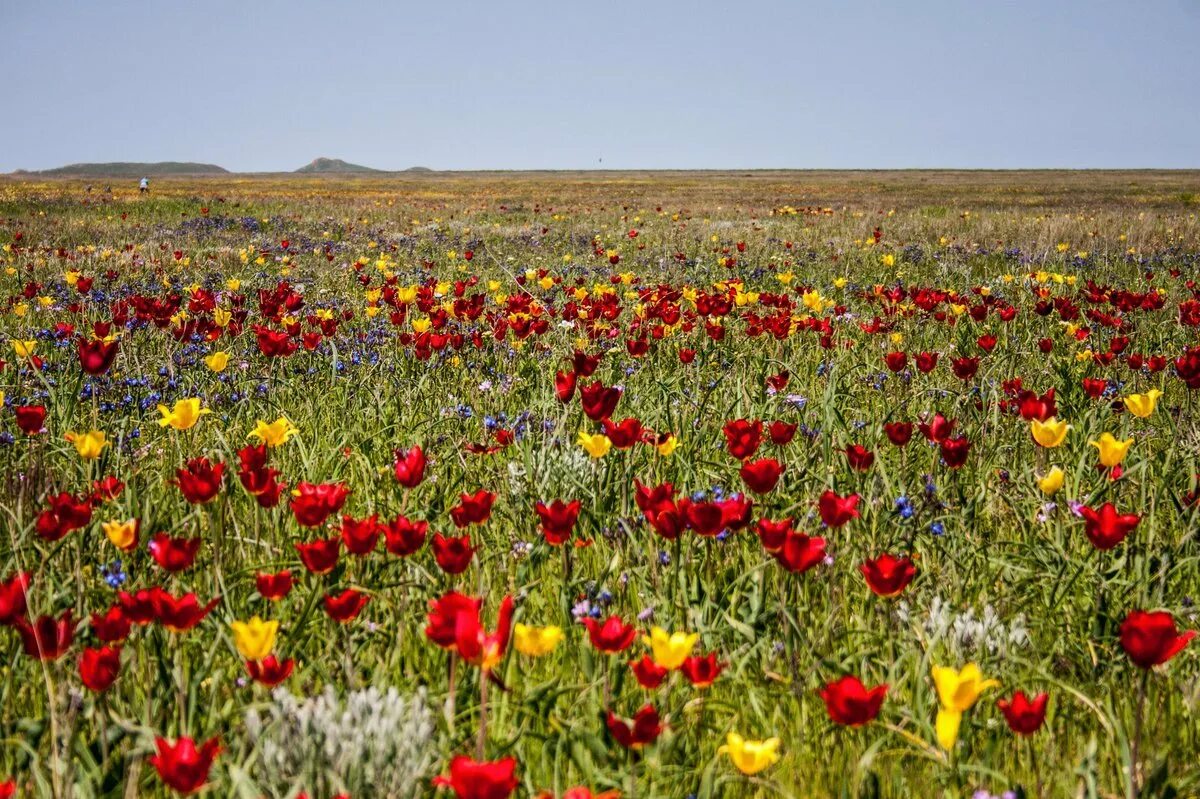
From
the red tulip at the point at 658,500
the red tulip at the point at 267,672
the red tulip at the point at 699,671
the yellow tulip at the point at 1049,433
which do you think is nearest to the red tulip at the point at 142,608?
the red tulip at the point at 267,672

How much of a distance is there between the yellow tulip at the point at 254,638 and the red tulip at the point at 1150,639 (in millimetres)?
1516

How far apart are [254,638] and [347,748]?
259mm

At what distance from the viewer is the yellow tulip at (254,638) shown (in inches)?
59.2

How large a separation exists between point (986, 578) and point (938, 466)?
2.92 ft

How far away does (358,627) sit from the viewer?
221cm

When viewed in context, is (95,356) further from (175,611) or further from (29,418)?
(175,611)

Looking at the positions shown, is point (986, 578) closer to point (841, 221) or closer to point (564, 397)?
point (564, 397)

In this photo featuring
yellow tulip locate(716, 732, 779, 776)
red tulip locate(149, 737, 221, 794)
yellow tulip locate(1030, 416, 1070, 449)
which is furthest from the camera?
yellow tulip locate(1030, 416, 1070, 449)

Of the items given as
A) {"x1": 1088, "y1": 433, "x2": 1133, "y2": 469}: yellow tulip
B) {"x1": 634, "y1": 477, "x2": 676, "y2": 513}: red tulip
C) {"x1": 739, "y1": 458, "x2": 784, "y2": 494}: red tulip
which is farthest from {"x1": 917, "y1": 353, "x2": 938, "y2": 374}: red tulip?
{"x1": 634, "y1": 477, "x2": 676, "y2": 513}: red tulip

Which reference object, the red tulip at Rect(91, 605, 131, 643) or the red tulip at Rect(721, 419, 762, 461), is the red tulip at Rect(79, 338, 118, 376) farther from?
the red tulip at Rect(721, 419, 762, 461)

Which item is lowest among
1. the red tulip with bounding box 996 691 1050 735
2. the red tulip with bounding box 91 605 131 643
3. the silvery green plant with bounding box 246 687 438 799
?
the silvery green plant with bounding box 246 687 438 799

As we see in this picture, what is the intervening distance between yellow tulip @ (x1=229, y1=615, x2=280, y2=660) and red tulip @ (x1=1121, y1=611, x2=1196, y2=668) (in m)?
1.52

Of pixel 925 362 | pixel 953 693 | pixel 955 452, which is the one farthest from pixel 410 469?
pixel 925 362

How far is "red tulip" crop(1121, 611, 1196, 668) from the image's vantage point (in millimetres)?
1454
